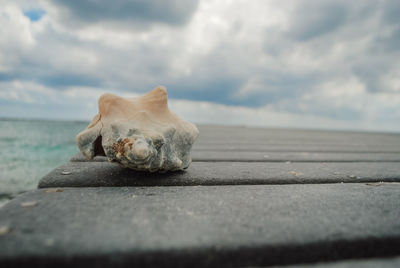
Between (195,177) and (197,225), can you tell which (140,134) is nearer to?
(195,177)

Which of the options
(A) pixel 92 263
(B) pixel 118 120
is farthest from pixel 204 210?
(B) pixel 118 120

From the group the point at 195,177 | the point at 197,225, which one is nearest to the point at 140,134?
the point at 195,177

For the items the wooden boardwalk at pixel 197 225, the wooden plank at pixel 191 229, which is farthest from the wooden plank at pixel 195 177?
the wooden plank at pixel 191 229

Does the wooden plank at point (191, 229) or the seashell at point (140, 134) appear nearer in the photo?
the wooden plank at point (191, 229)

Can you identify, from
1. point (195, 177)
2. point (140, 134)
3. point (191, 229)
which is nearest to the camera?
point (191, 229)

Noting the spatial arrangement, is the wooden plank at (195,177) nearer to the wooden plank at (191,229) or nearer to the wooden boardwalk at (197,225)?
the wooden boardwalk at (197,225)

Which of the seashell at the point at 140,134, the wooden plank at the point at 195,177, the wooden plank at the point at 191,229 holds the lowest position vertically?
the wooden plank at the point at 191,229

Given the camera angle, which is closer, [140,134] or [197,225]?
[197,225]

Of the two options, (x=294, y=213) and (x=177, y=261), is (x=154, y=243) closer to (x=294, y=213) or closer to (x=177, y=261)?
(x=177, y=261)

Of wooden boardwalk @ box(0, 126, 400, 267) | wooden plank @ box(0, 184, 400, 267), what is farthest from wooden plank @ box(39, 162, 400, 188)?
wooden plank @ box(0, 184, 400, 267)
